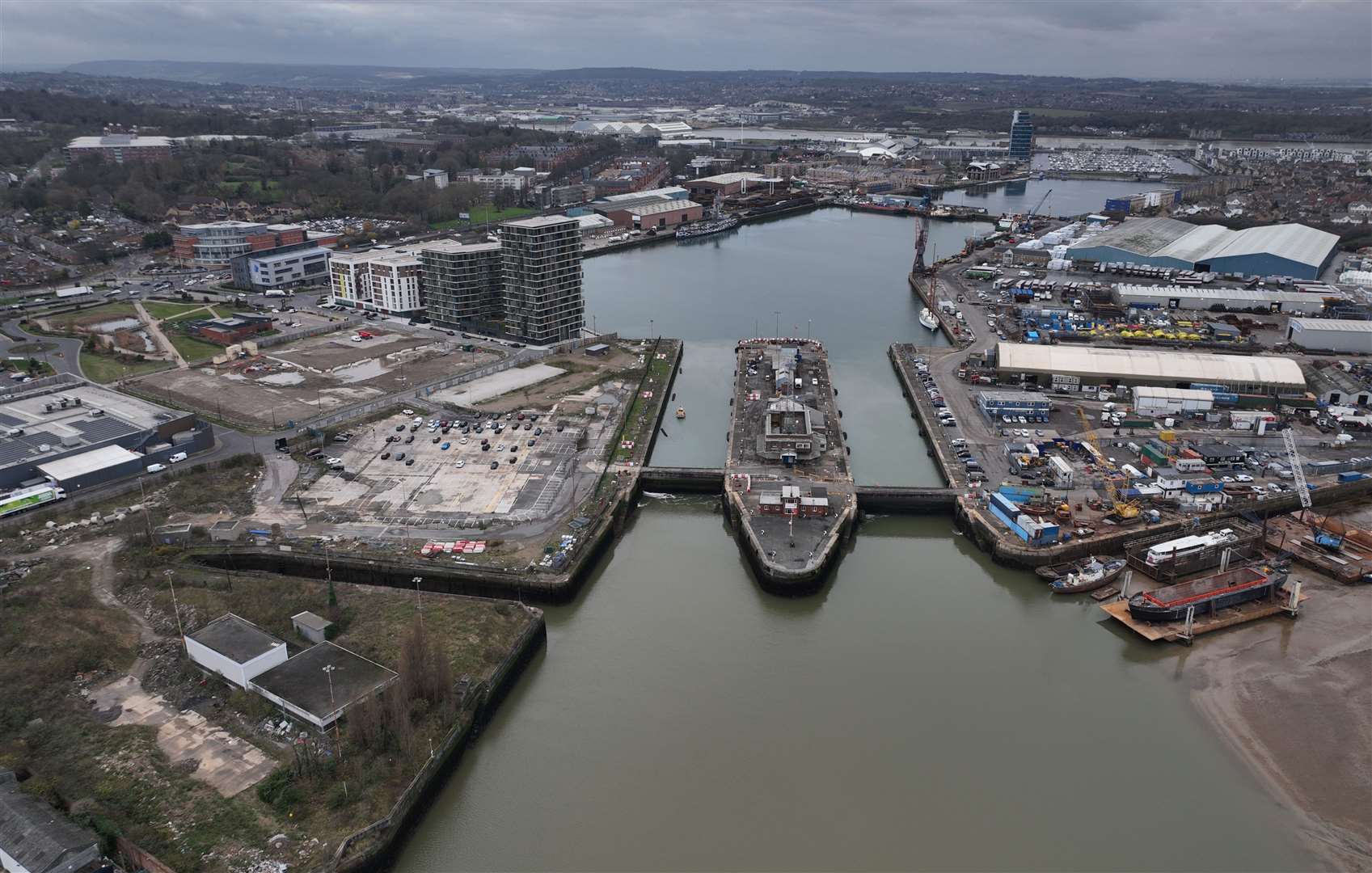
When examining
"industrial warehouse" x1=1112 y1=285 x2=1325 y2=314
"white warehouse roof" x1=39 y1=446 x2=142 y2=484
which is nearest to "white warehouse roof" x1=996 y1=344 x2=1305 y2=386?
"industrial warehouse" x1=1112 y1=285 x2=1325 y2=314

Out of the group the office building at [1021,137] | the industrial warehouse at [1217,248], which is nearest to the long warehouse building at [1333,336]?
the industrial warehouse at [1217,248]

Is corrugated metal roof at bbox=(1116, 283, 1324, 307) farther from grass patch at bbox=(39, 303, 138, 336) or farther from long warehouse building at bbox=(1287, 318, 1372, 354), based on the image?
grass patch at bbox=(39, 303, 138, 336)

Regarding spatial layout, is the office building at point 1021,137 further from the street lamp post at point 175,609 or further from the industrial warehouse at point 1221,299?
the street lamp post at point 175,609

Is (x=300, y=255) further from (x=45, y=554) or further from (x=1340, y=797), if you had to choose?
(x=1340, y=797)

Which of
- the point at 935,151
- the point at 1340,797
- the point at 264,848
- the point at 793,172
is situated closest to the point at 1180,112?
the point at 935,151

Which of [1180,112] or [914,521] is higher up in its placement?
[1180,112]

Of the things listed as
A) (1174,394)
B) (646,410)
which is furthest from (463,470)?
(1174,394)

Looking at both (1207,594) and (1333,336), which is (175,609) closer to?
(1207,594)
